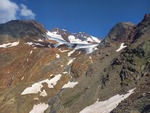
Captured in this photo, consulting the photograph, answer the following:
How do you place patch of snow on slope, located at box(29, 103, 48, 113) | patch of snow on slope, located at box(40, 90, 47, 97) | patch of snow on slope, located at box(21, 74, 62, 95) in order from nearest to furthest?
1. patch of snow on slope, located at box(29, 103, 48, 113)
2. patch of snow on slope, located at box(40, 90, 47, 97)
3. patch of snow on slope, located at box(21, 74, 62, 95)

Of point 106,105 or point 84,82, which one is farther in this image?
point 84,82

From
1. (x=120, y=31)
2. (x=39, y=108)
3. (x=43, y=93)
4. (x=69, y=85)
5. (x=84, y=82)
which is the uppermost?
(x=120, y=31)

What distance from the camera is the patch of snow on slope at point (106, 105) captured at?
181 ft

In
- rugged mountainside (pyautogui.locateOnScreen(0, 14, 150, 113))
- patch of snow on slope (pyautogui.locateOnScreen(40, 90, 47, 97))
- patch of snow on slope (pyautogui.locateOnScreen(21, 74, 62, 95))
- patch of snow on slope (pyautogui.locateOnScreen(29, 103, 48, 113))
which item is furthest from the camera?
patch of snow on slope (pyautogui.locateOnScreen(21, 74, 62, 95))

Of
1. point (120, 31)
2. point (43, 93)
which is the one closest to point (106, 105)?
point (43, 93)

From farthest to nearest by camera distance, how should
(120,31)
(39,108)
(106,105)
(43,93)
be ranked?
(120,31) < (43,93) < (39,108) < (106,105)

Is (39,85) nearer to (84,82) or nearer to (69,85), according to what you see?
(69,85)

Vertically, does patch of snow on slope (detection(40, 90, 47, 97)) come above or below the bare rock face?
below

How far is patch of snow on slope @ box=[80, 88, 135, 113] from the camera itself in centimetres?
5504

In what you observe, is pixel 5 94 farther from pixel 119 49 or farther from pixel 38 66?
pixel 119 49

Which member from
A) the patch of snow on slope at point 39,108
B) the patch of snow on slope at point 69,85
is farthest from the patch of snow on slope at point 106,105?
the patch of snow on slope at point 69,85

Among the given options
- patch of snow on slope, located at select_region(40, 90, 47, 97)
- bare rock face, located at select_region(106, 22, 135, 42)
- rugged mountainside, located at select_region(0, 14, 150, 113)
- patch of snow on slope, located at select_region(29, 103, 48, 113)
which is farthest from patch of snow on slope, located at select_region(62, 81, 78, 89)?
bare rock face, located at select_region(106, 22, 135, 42)

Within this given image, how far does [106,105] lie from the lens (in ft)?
189

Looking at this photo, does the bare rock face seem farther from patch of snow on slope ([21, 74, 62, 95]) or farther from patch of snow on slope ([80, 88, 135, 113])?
patch of snow on slope ([80, 88, 135, 113])
